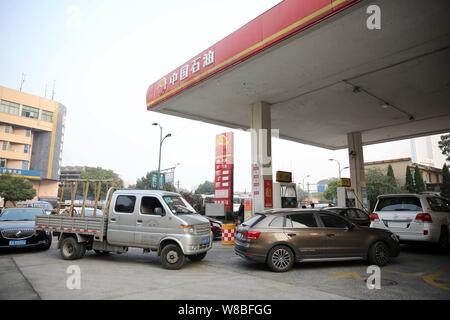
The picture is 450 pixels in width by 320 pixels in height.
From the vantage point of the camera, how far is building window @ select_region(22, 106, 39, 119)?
49781mm

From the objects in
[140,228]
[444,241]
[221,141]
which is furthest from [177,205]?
[221,141]

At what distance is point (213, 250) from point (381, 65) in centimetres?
843

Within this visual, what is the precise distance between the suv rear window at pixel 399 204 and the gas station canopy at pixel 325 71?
14.6 ft

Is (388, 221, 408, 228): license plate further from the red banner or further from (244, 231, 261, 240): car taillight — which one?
the red banner

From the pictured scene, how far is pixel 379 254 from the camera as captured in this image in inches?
282

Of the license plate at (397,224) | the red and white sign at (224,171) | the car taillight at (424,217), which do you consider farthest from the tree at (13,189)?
the car taillight at (424,217)

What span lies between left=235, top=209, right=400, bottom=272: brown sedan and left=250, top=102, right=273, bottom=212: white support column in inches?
186

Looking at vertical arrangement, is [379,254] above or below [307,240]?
below

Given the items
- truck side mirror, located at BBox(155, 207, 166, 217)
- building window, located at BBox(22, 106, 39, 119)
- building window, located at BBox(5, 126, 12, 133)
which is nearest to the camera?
truck side mirror, located at BBox(155, 207, 166, 217)

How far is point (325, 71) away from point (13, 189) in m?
42.2

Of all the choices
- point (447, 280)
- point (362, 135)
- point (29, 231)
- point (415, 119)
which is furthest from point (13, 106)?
point (447, 280)

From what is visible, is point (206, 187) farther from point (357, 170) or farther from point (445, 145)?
point (357, 170)

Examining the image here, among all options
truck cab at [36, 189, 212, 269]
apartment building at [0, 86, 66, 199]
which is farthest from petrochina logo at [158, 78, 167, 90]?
A: apartment building at [0, 86, 66, 199]

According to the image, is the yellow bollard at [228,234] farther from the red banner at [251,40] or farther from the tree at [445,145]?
the tree at [445,145]
